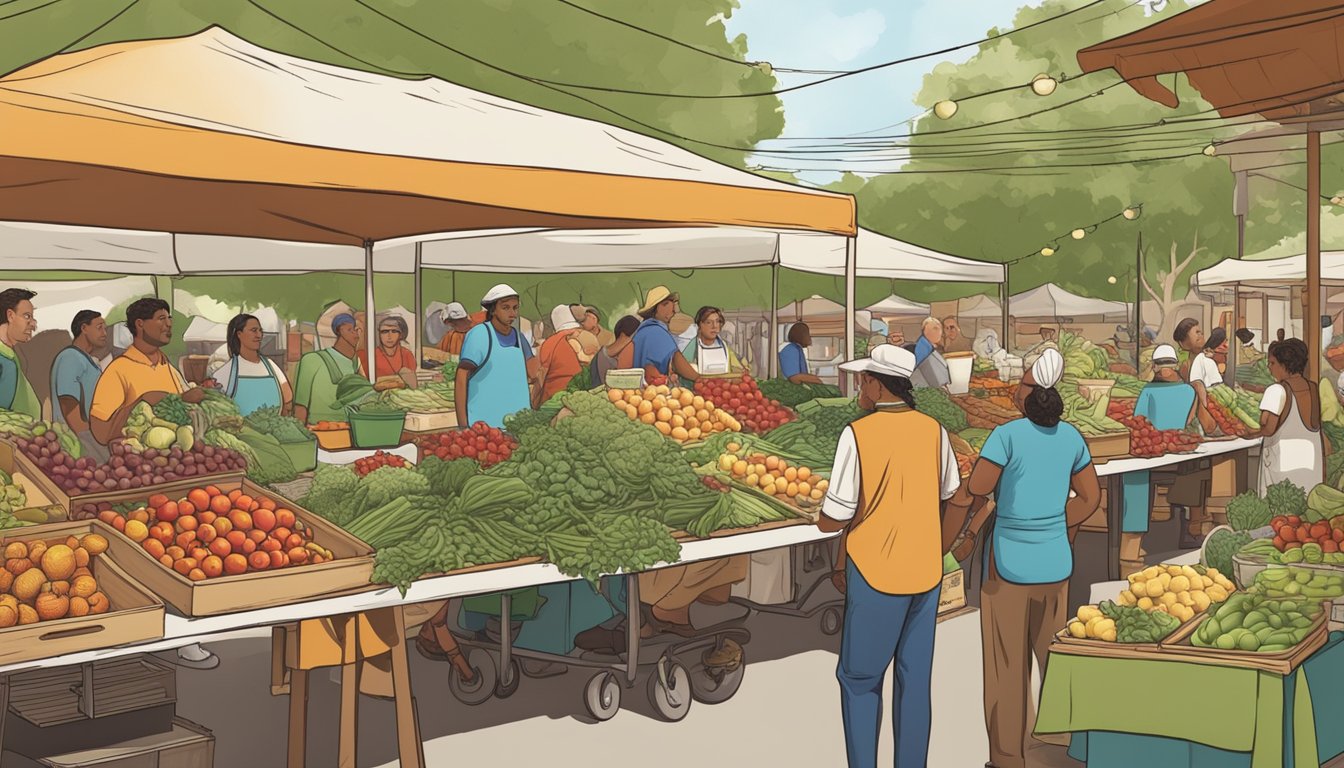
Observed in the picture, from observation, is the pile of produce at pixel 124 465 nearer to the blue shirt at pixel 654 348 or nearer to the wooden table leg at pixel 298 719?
the wooden table leg at pixel 298 719

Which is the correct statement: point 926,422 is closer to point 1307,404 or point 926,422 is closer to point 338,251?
point 1307,404

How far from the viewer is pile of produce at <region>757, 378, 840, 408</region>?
9.55 m

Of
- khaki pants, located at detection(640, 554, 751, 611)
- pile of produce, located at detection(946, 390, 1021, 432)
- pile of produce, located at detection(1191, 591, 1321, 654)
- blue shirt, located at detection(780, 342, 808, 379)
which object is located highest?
blue shirt, located at detection(780, 342, 808, 379)

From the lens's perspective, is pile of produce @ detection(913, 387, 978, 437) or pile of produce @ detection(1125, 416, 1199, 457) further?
pile of produce @ detection(1125, 416, 1199, 457)

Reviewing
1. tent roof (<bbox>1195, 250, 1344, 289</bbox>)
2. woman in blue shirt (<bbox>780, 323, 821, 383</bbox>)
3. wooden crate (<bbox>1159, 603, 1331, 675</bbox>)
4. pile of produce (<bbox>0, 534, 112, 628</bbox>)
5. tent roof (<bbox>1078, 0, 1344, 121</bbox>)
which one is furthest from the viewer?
tent roof (<bbox>1195, 250, 1344, 289</bbox>)

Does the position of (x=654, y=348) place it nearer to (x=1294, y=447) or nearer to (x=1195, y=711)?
(x=1294, y=447)

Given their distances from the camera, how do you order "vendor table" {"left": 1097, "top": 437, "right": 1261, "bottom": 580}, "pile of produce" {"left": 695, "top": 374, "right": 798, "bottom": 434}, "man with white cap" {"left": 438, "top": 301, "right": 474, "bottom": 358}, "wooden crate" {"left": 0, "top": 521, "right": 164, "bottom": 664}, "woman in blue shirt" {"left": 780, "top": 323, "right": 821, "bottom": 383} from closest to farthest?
"wooden crate" {"left": 0, "top": 521, "right": 164, "bottom": 664}, "pile of produce" {"left": 695, "top": 374, "right": 798, "bottom": 434}, "vendor table" {"left": 1097, "top": 437, "right": 1261, "bottom": 580}, "woman in blue shirt" {"left": 780, "top": 323, "right": 821, "bottom": 383}, "man with white cap" {"left": 438, "top": 301, "right": 474, "bottom": 358}

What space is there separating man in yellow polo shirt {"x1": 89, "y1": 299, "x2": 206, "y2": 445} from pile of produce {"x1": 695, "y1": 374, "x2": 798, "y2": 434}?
3.54 meters

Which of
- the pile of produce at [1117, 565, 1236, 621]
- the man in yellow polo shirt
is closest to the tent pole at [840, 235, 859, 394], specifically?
the pile of produce at [1117, 565, 1236, 621]

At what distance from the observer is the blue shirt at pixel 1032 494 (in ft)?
17.4

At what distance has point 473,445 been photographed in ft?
22.9

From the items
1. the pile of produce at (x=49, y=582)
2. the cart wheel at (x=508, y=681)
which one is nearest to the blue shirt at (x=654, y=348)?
the cart wheel at (x=508, y=681)

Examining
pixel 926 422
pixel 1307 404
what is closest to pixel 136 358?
pixel 926 422

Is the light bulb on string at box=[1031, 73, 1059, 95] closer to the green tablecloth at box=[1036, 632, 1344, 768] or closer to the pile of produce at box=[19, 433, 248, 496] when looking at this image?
the green tablecloth at box=[1036, 632, 1344, 768]
